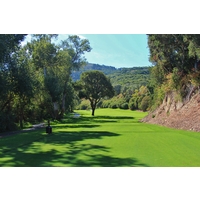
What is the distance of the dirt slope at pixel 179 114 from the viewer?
704 inches

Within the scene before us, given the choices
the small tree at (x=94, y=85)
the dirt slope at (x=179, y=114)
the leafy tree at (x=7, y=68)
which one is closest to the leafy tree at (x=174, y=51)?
the dirt slope at (x=179, y=114)

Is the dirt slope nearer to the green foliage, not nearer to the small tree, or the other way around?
the green foliage

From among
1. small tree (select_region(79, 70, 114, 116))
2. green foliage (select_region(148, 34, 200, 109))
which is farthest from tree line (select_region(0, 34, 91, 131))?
green foliage (select_region(148, 34, 200, 109))

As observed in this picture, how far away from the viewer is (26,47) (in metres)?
31.1

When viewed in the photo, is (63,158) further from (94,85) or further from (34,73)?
(94,85)

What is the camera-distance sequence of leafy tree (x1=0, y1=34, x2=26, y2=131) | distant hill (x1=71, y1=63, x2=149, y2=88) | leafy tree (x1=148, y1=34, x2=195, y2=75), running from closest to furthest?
leafy tree (x1=0, y1=34, x2=26, y2=131)
leafy tree (x1=148, y1=34, x2=195, y2=75)
distant hill (x1=71, y1=63, x2=149, y2=88)

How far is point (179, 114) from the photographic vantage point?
20.6 m

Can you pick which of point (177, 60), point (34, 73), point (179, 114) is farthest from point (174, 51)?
point (34, 73)

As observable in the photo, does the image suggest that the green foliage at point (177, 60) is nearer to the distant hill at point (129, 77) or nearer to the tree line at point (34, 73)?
the tree line at point (34, 73)

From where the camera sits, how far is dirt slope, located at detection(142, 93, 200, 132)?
17873 mm
